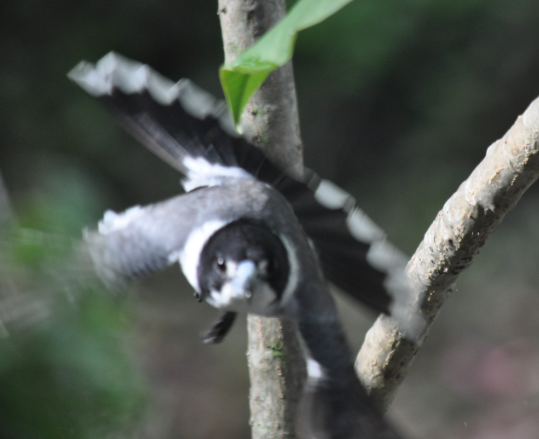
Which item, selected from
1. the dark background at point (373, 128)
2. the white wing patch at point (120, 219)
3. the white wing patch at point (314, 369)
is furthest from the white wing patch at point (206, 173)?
the dark background at point (373, 128)

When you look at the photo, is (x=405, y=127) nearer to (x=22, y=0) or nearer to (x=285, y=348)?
(x=22, y=0)

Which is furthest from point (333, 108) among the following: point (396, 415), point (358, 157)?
point (396, 415)

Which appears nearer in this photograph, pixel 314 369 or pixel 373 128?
pixel 314 369

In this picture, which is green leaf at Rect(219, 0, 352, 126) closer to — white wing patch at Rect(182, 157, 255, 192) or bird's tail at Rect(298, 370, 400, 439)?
bird's tail at Rect(298, 370, 400, 439)

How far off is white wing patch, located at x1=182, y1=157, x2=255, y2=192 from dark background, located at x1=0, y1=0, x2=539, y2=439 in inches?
65.5

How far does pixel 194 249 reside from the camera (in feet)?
4.73

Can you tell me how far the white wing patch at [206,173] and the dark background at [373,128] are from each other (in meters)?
1.66

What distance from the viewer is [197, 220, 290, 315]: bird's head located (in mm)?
1275

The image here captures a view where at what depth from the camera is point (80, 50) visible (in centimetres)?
339

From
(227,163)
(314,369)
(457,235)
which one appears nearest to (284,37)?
(457,235)

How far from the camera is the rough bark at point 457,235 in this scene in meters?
1.08

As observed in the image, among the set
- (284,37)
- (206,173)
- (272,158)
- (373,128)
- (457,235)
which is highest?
(284,37)

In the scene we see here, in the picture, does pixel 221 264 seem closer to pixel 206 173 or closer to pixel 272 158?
pixel 272 158

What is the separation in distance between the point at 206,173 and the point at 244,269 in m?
0.50
